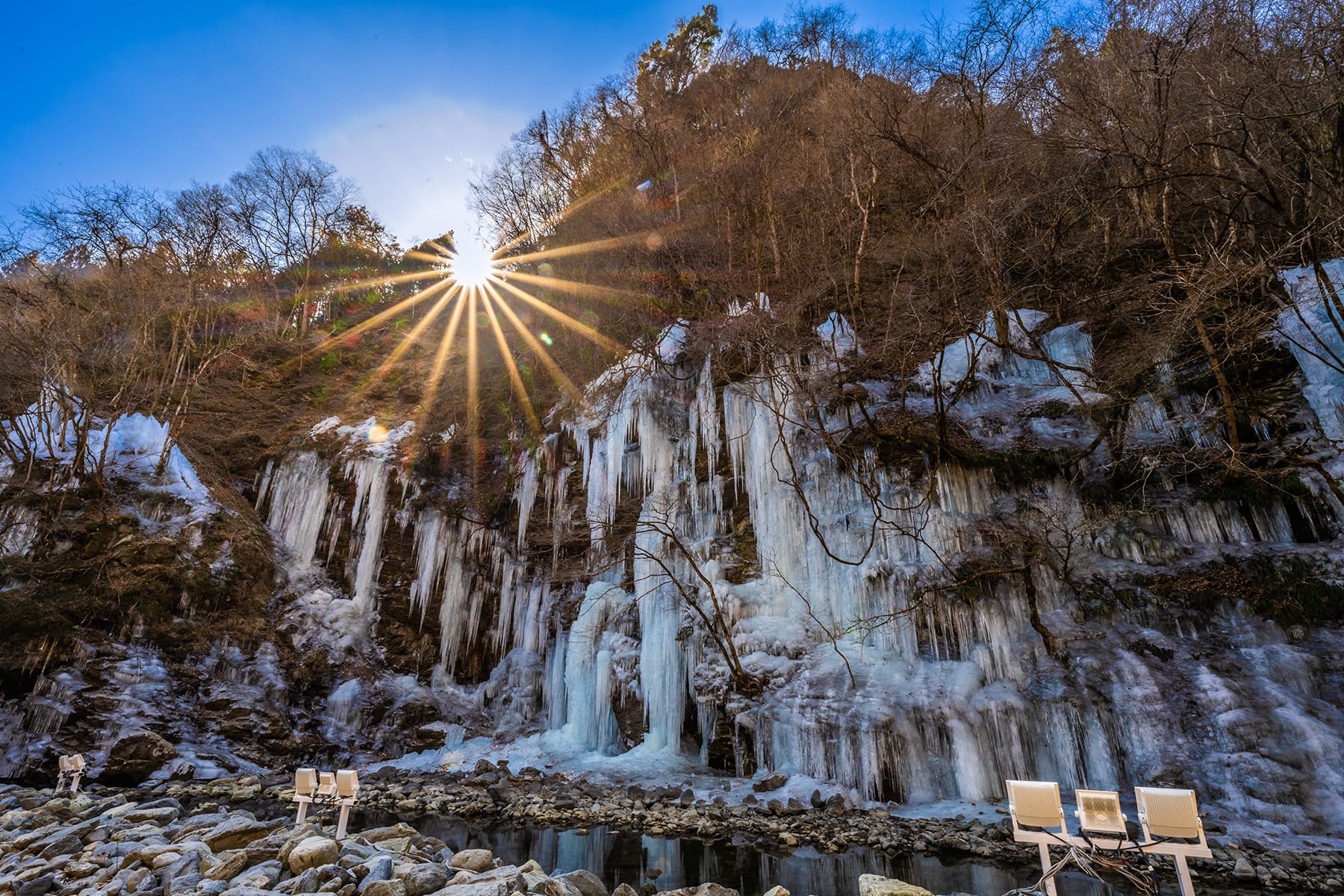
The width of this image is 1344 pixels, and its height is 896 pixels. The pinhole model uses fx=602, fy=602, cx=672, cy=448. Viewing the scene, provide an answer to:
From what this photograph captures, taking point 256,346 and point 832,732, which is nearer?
point 832,732

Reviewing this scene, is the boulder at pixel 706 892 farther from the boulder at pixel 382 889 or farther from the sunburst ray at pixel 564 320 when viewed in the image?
the sunburst ray at pixel 564 320

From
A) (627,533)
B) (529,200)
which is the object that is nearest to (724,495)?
(627,533)

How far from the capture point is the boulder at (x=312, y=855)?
4.93m

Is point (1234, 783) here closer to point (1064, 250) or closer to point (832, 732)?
point (832, 732)

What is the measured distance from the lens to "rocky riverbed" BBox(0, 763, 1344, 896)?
15.4ft

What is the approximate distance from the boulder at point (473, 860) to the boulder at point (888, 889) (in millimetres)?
3241

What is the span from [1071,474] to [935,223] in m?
6.14

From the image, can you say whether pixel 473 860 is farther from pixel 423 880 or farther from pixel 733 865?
pixel 733 865

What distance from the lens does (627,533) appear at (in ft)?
40.7

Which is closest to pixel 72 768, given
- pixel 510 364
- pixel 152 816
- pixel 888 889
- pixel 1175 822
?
pixel 152 816

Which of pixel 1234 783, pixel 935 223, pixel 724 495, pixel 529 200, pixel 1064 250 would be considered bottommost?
pixel 1234 783

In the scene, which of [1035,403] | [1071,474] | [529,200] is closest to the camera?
[1071,474]

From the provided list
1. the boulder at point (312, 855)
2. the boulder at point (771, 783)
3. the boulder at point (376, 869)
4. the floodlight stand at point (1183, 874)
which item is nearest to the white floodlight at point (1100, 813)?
the floodlight stand at point (1183, 874)

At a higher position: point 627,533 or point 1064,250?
point 1064,250
